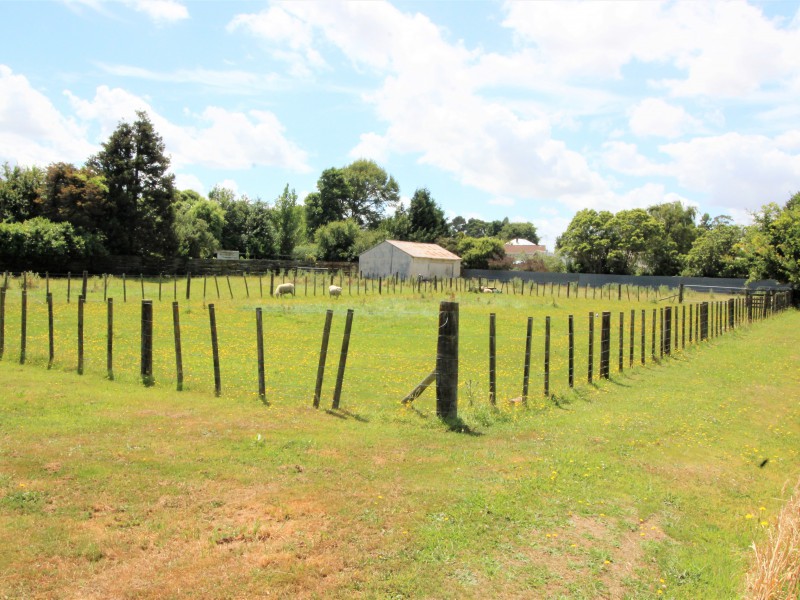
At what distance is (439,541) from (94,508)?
126 inches

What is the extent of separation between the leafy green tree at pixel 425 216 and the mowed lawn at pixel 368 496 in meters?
73.1

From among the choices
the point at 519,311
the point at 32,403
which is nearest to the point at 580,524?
the point at 32,403

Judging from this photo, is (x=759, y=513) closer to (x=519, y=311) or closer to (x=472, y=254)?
(x=519, y=311)

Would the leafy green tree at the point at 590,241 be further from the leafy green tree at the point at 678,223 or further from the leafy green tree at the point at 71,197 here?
the leafy green tree at the point at 71,197

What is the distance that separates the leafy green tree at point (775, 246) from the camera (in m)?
41.0

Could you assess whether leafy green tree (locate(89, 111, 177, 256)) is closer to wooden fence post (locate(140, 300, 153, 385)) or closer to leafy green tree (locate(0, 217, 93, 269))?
leafy green tree (locate(0, 217, 93, 269))

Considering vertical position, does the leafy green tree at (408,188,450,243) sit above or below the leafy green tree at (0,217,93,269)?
above

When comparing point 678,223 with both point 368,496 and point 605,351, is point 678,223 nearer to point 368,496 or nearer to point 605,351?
point 605,351

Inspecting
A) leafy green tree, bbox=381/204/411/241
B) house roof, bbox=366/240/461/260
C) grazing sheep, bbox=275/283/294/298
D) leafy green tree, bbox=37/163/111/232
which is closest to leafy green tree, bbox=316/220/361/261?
leafy green tree, bbox=381/204/411/241

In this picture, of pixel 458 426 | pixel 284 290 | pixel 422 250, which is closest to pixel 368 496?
pixel 458 426

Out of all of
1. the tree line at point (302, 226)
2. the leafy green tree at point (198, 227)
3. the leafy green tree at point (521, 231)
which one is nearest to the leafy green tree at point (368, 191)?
the tree line at point (302, 226)

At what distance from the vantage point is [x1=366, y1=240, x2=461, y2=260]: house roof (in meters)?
65.2

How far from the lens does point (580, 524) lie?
5.61 m

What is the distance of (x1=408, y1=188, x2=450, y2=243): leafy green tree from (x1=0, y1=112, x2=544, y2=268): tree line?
0.48 ft
